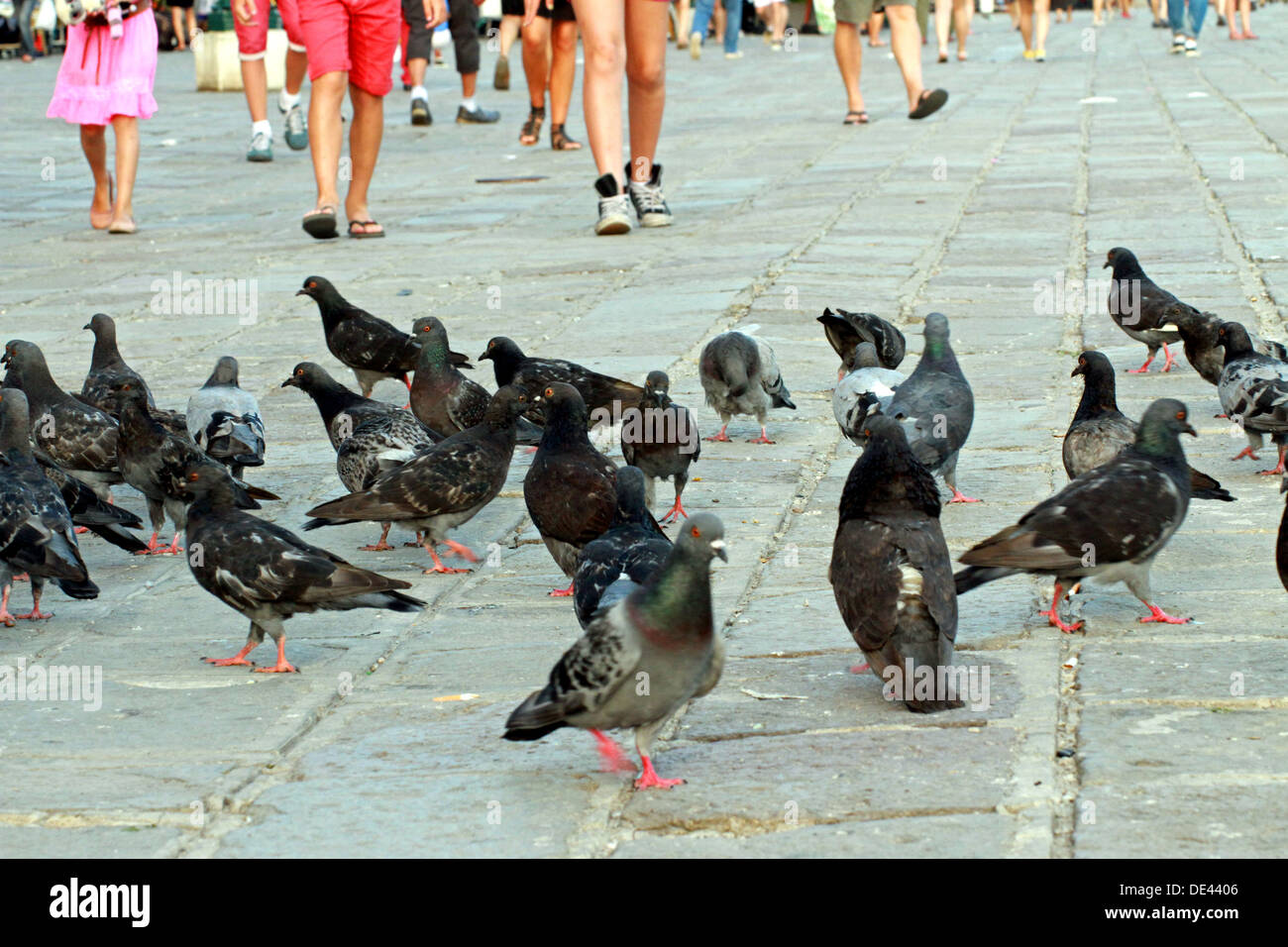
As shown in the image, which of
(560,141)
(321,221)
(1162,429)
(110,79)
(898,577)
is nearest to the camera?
(898,577)

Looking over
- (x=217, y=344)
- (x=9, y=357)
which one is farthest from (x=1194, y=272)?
(x=9, y=357)

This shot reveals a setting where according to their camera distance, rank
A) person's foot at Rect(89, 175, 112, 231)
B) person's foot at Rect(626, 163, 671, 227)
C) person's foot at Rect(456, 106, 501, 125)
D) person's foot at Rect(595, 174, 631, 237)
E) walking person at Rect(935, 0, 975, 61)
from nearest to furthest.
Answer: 1. person's foot at Rect(595, 174, 631, 237)
2. person's foot at Rect(626, 163, 671, 227)
3. person's foot at Rect(89, 175, 112, 231)
4. person's foot at Rect(456, 106, 501, 125)
5. walking person at Rect(935, 0, 975, 61)

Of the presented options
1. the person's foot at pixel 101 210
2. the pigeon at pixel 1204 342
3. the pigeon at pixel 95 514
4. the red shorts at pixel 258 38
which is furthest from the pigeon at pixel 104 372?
the red shorts at pixel 258 38

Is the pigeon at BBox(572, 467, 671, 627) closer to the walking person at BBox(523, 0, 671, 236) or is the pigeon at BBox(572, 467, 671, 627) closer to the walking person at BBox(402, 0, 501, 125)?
the walking person at BBox(523, 0, 671, 236)

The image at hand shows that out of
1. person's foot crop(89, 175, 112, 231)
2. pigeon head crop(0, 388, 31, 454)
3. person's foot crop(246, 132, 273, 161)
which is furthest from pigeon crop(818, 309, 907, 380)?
person's foot crop(246, 132, 273, 161)

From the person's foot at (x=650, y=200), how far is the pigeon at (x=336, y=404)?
14.8 feet

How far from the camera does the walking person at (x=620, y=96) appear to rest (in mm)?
9469

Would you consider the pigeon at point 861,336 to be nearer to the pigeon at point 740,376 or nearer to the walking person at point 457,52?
the pigeon at point 740,376

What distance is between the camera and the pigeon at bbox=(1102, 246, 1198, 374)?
6.96m

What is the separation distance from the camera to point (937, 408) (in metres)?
5.40

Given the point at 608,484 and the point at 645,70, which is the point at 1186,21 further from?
the point at 608,484

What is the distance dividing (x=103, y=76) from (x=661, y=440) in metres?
6.20

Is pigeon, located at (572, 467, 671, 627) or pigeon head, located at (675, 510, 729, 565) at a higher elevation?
pigeon head, located at (675, 510, 729, 565)

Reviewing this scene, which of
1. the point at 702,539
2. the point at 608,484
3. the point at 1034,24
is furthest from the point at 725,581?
the point at 1034,24
